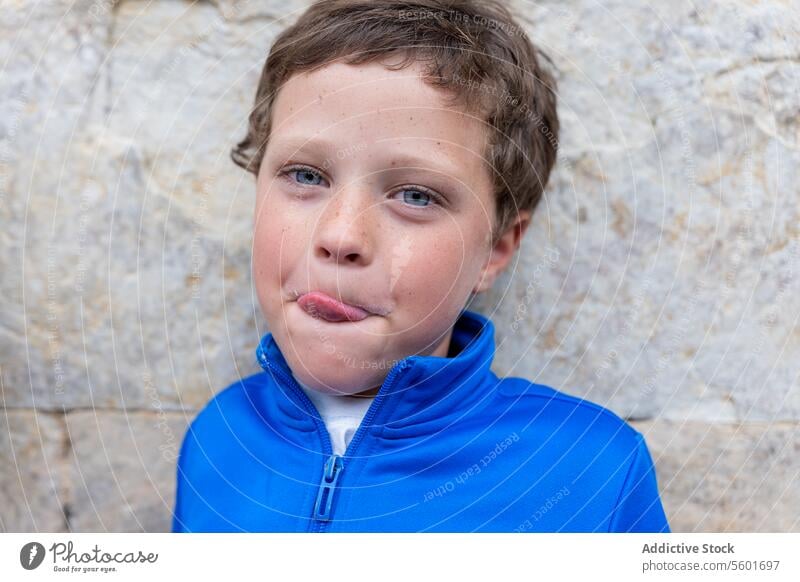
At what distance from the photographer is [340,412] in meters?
0.63

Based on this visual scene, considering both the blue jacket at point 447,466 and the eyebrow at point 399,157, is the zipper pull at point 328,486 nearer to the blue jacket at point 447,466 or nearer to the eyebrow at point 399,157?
the blue jacket at point 447,466

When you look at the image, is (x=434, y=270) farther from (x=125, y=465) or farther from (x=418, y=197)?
(x=125, y=465)

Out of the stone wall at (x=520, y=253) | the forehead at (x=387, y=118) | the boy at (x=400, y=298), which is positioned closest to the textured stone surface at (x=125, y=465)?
the stone wall at (x=520, y=253)

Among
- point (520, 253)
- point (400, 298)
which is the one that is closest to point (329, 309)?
point (400, 298)

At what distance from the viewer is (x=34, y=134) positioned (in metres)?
0.76

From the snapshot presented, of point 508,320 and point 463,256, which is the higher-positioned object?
point 463,256

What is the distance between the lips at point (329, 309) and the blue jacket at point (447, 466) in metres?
0.05

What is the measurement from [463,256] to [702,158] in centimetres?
30

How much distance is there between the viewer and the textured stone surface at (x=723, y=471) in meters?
0.77

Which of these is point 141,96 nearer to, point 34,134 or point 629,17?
point 34,134

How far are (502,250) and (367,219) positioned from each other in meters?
0.16

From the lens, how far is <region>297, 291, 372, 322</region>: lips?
1.92 ft

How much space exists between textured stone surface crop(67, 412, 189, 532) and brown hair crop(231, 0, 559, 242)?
31cm

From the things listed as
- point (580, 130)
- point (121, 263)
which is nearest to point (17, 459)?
point (121, 263)
